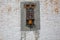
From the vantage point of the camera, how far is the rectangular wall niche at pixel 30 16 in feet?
5.65

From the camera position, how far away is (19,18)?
172 centimetres

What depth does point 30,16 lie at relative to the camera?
173cm

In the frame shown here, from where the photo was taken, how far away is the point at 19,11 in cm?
Result: 172

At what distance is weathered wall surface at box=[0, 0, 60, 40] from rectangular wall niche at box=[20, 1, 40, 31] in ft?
0.16

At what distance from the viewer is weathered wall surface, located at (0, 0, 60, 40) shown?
5.62 ft

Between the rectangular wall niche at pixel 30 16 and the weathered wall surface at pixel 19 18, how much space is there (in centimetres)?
5

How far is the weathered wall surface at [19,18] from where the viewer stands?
1714mm

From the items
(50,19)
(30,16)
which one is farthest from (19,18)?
(50,19)

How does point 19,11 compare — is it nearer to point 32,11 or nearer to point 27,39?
point 32,11

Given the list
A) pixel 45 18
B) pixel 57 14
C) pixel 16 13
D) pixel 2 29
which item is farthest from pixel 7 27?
pixel 57 14

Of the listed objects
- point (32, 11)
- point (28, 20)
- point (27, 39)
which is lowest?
point (27, 39)

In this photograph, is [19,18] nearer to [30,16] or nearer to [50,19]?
[30,16]

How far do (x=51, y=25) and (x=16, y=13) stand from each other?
1.53 feet

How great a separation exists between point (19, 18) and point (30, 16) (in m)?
0.14
